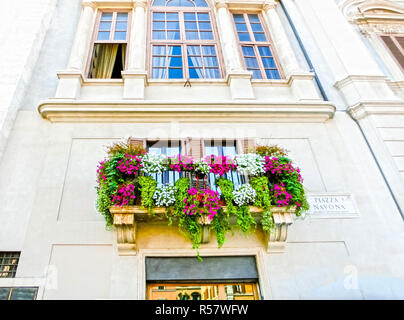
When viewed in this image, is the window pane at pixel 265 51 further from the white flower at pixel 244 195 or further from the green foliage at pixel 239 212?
the green foliage at pixel 239 212

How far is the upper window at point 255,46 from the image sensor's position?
8.84 meters

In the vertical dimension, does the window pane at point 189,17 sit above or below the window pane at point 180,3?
below

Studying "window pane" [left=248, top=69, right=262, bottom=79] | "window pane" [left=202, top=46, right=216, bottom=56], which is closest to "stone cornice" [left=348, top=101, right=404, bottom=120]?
"window pane" [left=248, top=69, right=262, bottom=79]

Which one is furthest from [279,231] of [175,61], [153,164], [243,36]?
[243,36]

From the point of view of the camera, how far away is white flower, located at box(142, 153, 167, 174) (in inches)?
224

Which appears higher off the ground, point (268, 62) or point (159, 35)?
point (159, 35)

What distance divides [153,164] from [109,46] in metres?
4.96

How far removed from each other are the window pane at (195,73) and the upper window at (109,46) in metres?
1.82

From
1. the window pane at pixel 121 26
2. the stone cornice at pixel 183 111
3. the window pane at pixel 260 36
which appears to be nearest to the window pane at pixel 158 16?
the window pane at pixel 121 26

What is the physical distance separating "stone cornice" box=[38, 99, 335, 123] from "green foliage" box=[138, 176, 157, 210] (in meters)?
2.11

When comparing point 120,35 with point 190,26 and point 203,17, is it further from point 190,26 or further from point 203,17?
point 203,17

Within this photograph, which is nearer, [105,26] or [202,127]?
[202,127]

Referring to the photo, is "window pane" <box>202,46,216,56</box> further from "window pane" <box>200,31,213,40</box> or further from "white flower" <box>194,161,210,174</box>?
"white flower" <box>194,161,210,174</box>

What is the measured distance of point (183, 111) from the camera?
Result: 7.31 meters
